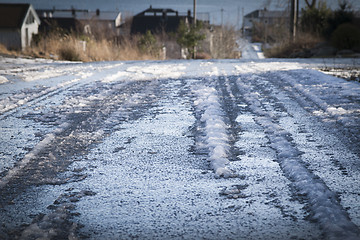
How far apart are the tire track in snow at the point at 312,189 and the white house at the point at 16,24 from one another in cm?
3305

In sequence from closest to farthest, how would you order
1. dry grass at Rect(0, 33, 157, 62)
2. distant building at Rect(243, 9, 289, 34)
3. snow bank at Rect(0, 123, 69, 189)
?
snow bank at Rect(0, 123, 69, 189) < dry grass at Rect(0, 33, 157, 62) < distant building at Rect(243, 9, 289, 34)

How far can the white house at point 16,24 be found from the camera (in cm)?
3306

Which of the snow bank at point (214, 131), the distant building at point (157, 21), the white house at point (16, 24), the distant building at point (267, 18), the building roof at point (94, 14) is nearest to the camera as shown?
the snow bank at point (214, 131)

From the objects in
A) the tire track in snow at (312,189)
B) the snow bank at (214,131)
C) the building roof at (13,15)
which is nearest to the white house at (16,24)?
the building roof at (13,15)

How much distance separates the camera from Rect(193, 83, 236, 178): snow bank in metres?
2.60

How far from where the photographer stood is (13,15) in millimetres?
34094

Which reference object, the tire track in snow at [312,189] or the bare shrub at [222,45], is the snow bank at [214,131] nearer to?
the tire track in snow at [312,189]

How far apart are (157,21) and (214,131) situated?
44261 mm

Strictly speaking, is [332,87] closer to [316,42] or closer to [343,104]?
[343,104]

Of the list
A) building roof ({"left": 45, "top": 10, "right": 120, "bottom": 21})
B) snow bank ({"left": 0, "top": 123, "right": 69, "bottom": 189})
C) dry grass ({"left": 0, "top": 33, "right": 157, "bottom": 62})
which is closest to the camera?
snow bank ({"left": 0, "top": 123, "right": 69, "bottom": 189})

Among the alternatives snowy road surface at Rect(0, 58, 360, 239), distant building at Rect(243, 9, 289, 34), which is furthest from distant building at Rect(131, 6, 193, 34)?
snowy road surface at Rect(0, 58, 360, 239)

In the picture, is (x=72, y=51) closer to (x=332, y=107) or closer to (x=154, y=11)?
(x=332, y=107)

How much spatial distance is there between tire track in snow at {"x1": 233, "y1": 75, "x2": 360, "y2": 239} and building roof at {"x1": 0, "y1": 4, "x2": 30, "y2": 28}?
3397cm

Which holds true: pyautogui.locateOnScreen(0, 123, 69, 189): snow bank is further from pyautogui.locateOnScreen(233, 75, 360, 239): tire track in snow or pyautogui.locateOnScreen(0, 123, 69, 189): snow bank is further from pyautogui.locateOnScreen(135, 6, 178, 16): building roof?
pyautogui.locateOnScreen(135, 6, 178, 16): building roof
